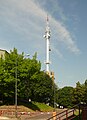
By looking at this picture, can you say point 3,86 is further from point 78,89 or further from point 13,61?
point 78,89

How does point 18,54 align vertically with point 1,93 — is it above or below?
above

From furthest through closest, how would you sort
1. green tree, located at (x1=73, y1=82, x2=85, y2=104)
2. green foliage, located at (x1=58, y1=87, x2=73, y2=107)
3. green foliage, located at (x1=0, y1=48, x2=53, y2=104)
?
green foliage, located at (x1=58, y1=87, x2=73, y2=107) < green tree, located at (x1=73, y1=82, x2=85, y2=104) < green foliage, located at (x1=0, y1=48, x2=53, y2=104)

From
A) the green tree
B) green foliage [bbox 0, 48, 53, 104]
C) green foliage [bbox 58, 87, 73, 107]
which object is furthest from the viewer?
green foliage [bbox 58, 87, 73, 107]

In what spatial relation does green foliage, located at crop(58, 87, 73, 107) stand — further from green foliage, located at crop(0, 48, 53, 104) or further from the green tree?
green foliage, located at crop(0, 48, 53, 104)

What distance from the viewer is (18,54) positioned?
6838cm

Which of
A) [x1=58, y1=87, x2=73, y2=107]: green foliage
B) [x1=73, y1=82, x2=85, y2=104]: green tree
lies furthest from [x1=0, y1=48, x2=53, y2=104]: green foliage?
[x1=58, y1=87, x2=73, y2=107]: green foliage

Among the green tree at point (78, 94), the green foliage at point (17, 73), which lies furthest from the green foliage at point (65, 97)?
the green foliage at point (17, 73)

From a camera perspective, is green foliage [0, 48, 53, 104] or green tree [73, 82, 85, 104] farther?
green tree [73, 82, 85, 104]

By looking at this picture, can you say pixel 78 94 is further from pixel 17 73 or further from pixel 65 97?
pixel 17 73

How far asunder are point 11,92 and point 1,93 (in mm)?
3034

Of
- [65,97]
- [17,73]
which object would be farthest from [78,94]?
[17,73]

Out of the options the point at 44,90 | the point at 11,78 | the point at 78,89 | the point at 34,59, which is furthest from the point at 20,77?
the point at 78,89

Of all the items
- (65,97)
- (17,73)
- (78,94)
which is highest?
(17,73)

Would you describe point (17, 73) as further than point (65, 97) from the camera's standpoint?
No
